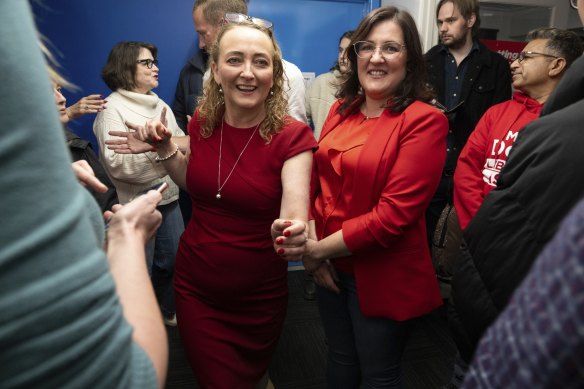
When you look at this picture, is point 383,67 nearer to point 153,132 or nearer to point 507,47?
point 153,132

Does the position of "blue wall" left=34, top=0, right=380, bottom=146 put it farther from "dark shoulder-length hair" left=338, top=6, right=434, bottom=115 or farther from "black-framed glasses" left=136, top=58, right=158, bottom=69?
"dark shoulder-length hair" left=338, top=6, right=434, bottom=115

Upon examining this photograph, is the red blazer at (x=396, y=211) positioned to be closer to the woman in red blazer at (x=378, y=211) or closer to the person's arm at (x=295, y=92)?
the woman in red blazer at (x=378, y=211)

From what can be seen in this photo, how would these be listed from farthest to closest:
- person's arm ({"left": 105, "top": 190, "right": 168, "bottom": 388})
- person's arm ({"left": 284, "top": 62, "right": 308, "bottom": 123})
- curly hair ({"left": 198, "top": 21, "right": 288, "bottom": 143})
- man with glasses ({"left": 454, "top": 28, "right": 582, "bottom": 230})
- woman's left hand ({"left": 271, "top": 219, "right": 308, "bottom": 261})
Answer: person's arm ({"left": 284, "top": 62, "right": 308, "bottom": 123}) < man with glasses ({"left": 454, "top": 28, "right": 582, "bottom": 230}) < curly hair ({"left": 198, "top": 21, "right": 288, "bottom": 143}) < woman's left hand ({"left": 271, "top": 219, "right": 308, "bottom": 261}) < person's arm ({"left": 105, "top": 190, "right": 168, "bottom": 388})

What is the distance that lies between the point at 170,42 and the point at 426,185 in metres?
2.57

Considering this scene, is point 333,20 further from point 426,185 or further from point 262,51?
point 426,185

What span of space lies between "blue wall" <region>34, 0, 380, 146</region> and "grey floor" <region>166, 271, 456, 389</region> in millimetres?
1951

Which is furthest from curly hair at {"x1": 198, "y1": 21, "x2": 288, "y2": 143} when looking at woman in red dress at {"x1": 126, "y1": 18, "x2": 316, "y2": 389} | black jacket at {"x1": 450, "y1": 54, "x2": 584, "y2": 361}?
black jacket at {"x1": 450, "y1": 54, "x2": 584, "y2": 361}

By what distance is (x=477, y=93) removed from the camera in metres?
2.69

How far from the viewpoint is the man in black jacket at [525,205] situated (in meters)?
0.64

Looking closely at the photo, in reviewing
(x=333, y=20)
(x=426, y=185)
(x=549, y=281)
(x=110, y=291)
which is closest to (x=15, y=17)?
(x=110, y=291)

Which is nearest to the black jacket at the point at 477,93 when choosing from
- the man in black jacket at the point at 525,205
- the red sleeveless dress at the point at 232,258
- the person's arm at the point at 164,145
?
the red sleeveless dress at the point at 232,258

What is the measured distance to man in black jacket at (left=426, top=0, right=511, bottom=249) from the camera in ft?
8.82

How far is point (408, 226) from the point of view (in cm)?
147

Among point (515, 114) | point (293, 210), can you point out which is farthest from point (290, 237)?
point (515, 114)
